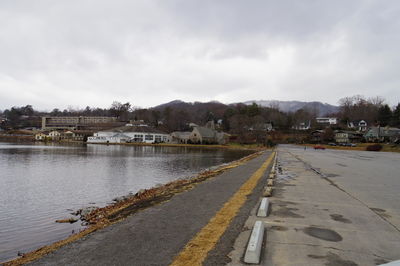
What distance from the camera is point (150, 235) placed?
585 centimetres

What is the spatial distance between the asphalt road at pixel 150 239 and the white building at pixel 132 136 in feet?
311

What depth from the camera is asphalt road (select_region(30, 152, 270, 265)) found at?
4.62 meters

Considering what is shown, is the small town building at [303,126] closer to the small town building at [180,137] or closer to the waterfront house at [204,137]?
the waterfront house at [204,137]

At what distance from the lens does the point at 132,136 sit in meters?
102

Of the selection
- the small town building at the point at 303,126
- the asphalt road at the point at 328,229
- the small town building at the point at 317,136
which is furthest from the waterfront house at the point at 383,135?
the asphalt road at the point at 328,229

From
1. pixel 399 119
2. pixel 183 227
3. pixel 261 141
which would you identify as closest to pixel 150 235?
pixel 183 227

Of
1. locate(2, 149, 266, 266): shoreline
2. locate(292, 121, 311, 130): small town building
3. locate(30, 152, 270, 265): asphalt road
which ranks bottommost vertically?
locate(2, 149, 266, 266): shoreline

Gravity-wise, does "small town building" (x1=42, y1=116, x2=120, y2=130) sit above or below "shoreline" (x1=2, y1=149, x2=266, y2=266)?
above

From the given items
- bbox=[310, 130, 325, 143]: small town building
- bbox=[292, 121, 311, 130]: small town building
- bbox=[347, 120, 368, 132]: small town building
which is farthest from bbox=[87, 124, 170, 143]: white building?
bbox=[347, 120, 368, 132]: small town building

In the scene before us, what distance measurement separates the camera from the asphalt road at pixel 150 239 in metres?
4.62

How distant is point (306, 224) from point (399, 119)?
10850 centimetres

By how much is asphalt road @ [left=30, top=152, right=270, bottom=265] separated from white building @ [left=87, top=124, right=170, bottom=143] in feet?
311

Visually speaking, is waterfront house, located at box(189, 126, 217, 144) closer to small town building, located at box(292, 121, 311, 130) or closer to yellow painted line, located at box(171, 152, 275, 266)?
small town building, located at box(292, 121, 311, 130)

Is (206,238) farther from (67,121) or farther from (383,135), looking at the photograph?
(67,121)
